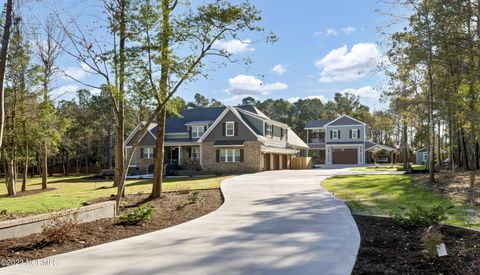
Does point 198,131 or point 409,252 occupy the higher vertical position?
point 198,131

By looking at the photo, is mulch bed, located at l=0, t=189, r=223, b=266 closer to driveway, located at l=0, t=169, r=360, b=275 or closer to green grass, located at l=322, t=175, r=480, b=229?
driveway, located at l=0, t=169, r=360, b=275

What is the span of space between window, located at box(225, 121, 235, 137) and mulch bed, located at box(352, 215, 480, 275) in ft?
92.2

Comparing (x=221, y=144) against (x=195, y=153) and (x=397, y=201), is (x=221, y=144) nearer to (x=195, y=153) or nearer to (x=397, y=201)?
(x=195, y=153)

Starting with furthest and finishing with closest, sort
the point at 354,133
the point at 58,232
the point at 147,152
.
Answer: the point at 354,133
the point at 147,152
the point at 58,232

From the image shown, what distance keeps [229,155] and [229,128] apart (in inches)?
91.5

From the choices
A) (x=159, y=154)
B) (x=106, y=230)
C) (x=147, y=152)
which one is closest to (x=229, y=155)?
(x=147, y=152)

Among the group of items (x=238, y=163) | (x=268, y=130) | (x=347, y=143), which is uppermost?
(x=268, y=130)

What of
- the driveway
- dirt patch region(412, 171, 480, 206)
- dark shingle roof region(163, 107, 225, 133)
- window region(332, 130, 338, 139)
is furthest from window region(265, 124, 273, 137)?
the driveway

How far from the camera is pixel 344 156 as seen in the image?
54.5 meters

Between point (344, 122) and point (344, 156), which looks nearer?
point (344, 156)

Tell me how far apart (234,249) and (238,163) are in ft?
95.5

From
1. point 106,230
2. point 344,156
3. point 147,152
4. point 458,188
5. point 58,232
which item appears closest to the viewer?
point 58,232

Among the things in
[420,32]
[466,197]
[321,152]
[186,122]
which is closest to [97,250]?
[420,32]

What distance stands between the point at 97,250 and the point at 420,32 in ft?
27.5
